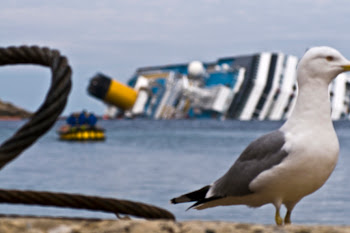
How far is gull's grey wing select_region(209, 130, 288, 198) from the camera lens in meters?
2.96

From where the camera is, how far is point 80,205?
127cm

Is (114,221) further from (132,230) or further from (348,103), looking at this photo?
(348,103)

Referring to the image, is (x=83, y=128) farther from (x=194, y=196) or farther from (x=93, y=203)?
(x=93, y=203)

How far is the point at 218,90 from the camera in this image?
174ft

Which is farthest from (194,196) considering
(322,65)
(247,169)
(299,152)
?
(322,65)

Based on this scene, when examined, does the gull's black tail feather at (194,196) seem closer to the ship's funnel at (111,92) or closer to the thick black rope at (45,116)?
the thick black rope at (45,116)

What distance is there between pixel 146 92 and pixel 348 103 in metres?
17.9

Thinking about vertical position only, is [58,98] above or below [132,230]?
above

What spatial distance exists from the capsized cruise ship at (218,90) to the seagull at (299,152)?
44724 mm

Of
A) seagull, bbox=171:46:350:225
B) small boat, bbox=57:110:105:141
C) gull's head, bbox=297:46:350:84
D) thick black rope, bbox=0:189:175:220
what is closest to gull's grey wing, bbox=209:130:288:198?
seagull, bbox=171:46:350:225

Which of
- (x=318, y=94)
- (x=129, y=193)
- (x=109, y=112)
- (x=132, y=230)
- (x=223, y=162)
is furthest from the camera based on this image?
(x=109, y=112)

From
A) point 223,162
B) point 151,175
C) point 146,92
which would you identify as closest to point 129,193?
point 151,175

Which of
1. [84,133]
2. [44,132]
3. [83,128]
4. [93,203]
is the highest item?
[44,132]

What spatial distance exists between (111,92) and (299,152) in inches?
2163
